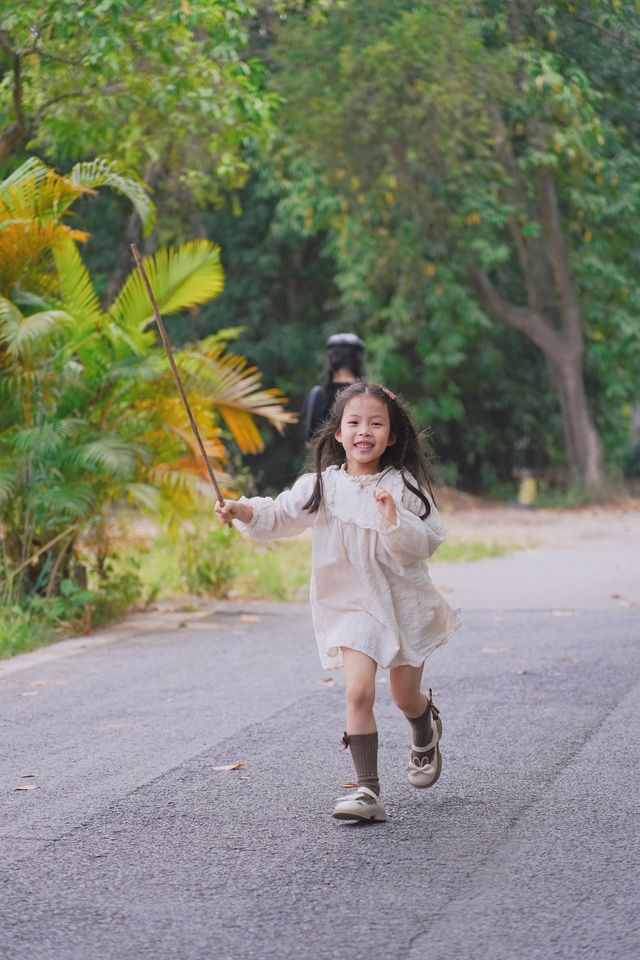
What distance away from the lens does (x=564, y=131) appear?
1766cm

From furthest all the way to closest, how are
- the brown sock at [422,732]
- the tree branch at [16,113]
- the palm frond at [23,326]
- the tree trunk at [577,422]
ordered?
the tree trunk at [577,422], the tree branch at [16,113], the palm frond at [23,326], the brown sock at [422,732]

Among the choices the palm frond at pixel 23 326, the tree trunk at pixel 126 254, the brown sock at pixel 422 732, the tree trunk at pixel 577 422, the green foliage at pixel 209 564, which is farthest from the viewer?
the tree trunk at pixel 577 422

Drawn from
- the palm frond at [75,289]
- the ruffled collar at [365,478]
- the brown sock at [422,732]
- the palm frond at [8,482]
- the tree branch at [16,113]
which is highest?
the tree branch at [16,113]

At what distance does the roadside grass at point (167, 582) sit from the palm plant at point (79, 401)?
286 millimetres

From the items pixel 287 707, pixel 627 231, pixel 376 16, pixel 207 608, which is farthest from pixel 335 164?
pixel 287 707

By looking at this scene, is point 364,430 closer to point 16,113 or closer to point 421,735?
point 421,735

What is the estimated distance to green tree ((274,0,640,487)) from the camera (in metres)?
16.9

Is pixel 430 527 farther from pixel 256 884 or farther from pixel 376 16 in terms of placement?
pixel 376 16

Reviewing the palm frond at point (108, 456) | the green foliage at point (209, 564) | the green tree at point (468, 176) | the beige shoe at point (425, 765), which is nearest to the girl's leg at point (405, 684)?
the beige shoe at point (425, 765)

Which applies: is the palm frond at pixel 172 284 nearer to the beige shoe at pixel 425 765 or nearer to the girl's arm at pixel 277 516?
the girl's arm at pixel 277 516

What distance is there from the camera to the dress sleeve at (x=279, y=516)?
461 cm

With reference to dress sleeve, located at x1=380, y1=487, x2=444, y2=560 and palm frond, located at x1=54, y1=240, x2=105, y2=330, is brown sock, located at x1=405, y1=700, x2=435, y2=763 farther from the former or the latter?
palm frond, located at x1=54, y1=240, x2=105, y2=330

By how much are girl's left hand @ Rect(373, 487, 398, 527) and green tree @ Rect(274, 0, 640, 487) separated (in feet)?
37.1

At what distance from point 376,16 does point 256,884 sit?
52.0 feet
